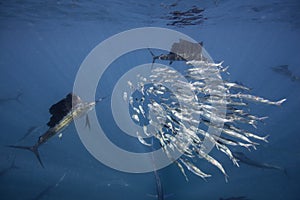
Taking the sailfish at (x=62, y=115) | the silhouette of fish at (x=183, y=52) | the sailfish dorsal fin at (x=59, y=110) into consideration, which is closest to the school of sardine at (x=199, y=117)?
the silhouette of fish at (x=183, y=52)

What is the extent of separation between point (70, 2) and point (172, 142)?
14.2 m

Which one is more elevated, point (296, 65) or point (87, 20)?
point (87, 20)

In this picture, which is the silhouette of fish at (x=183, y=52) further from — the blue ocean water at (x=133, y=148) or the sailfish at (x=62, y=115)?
the blue ocean water at (x=133, y=148)

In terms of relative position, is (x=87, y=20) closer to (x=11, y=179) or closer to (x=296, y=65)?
(x=11, y=179)

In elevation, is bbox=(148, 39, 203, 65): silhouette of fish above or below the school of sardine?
above

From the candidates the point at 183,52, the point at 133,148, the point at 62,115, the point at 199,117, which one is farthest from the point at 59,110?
the point at 133,148

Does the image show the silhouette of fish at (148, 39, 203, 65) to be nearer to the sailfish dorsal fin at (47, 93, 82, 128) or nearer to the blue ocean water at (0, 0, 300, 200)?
the sailfish dorsal fin at (47, 93, 82, 128)

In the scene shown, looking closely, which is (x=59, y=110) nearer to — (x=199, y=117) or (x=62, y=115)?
(x=62, y=115)

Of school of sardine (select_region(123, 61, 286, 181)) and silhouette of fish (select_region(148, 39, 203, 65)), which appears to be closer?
school of sardine (select_region(123, 61, 286, 181))

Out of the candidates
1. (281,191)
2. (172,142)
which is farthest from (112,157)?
(172,142)

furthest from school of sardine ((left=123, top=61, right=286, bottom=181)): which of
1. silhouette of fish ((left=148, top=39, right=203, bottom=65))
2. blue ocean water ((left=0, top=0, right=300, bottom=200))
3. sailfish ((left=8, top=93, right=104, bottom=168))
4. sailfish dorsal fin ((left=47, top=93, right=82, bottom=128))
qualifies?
blue ocean water ((left=0, top=0, right=300, bottom=200))

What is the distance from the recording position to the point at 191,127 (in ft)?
15.0

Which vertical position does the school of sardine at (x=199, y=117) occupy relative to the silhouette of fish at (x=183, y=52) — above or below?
below

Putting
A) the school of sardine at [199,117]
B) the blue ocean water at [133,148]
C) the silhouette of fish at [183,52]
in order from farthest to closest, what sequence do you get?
the blue ocean water at [133,148] → the silhouette of fish at [183,52] → the school of sardine at [199,117]
